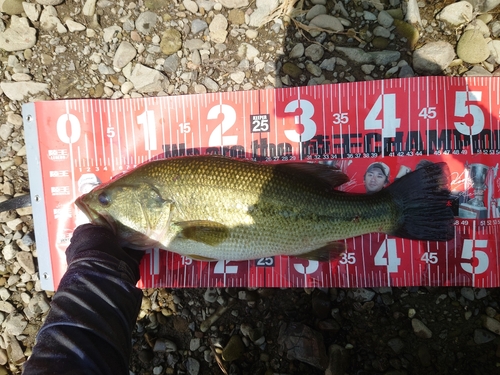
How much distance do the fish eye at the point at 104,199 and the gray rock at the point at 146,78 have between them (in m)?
1.17

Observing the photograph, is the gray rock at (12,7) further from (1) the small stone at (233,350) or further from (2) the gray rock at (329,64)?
(1) the small stone at (233,350)

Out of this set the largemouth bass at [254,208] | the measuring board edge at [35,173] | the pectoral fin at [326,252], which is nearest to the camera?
the largemouth bass at [254,208]

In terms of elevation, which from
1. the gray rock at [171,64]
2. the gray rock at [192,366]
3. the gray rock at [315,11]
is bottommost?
the gray rock at [192,366]

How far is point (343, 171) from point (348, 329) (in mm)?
1453

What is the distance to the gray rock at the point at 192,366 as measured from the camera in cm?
320

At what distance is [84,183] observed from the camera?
10.5 ft

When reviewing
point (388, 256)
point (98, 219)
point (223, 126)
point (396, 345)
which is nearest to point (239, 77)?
point (223, 126)

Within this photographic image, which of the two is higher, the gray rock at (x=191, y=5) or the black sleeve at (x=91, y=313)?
the gray rock at (x=191, y=5)

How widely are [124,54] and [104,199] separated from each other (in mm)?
1511

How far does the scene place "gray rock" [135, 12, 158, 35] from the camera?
11.0 feet

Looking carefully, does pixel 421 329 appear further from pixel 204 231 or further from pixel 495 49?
pixel 495 49

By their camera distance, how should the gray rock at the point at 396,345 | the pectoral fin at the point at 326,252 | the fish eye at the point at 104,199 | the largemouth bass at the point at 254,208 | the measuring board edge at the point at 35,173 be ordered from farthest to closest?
the measuring board edge at the point at 35,173 < the gray rock at the point at 396,345 < the pectoral fin at the point at 326,252 < the fish eye at the point at 104,199 < the largemouth bass at the point at 254,208

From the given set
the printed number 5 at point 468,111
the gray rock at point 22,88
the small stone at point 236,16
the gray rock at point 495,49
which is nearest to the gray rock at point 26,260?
the gray rock at point 22,88

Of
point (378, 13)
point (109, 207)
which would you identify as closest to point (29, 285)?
point (109, 207)
